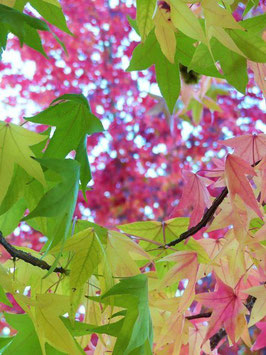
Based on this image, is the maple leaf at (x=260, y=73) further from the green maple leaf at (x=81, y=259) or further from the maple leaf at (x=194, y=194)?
the green maple leaf at (x=81, y=259)

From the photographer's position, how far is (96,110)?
10.7 feet

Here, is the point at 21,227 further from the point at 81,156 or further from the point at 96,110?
the point at 81,156

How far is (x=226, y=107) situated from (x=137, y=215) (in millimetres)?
870

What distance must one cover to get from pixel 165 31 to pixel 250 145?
24 cm

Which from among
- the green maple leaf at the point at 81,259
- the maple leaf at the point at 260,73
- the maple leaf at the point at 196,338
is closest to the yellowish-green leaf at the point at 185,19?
the maple leaf at the point at 260,73

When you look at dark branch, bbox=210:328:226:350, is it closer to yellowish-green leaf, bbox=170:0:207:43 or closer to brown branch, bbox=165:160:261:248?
brown branch, bbox=165:160:261:248

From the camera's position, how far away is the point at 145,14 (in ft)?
1.93

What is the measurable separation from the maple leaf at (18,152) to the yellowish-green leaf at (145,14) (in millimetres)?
173

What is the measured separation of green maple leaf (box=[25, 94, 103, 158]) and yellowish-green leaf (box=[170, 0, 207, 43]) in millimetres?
171

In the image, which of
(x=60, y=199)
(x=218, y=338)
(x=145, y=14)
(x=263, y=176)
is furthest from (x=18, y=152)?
(x=218, y=338)

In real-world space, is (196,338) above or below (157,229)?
below

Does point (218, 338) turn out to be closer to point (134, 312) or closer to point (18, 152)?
point (134, 312)

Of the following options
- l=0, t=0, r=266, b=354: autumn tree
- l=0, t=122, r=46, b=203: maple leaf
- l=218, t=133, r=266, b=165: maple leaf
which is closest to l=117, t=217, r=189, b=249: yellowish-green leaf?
l=0, t=0, r=266, b=354: autumn tree

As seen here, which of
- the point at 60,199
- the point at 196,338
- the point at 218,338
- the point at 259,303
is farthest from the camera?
the point at 218,338
